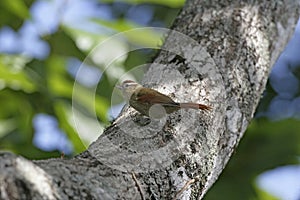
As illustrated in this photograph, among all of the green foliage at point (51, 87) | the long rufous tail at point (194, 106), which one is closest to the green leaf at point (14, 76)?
the green foliage at point (51, 87)

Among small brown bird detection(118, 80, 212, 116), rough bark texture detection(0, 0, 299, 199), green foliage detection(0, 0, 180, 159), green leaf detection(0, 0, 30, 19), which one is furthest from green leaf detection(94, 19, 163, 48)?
small brown bird detection(118, 80, 212, 116)

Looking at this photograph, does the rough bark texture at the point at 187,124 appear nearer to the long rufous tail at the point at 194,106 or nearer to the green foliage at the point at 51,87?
the long rufous tail at the point at 194,106

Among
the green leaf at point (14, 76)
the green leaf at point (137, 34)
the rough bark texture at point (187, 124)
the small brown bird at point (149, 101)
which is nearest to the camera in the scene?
the rough bark texture at point (187, 124)

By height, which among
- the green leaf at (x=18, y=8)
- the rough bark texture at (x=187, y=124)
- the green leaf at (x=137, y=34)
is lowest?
the rough bark texture at (x=187, y=124)

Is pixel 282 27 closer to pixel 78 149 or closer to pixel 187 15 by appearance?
pixel 187 15

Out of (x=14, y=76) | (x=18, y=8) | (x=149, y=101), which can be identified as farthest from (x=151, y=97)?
(x=18, y=8)

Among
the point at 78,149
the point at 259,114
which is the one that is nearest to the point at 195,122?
the point at 78,149

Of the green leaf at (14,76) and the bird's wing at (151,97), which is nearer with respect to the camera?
the bird's wing at (151,97)
